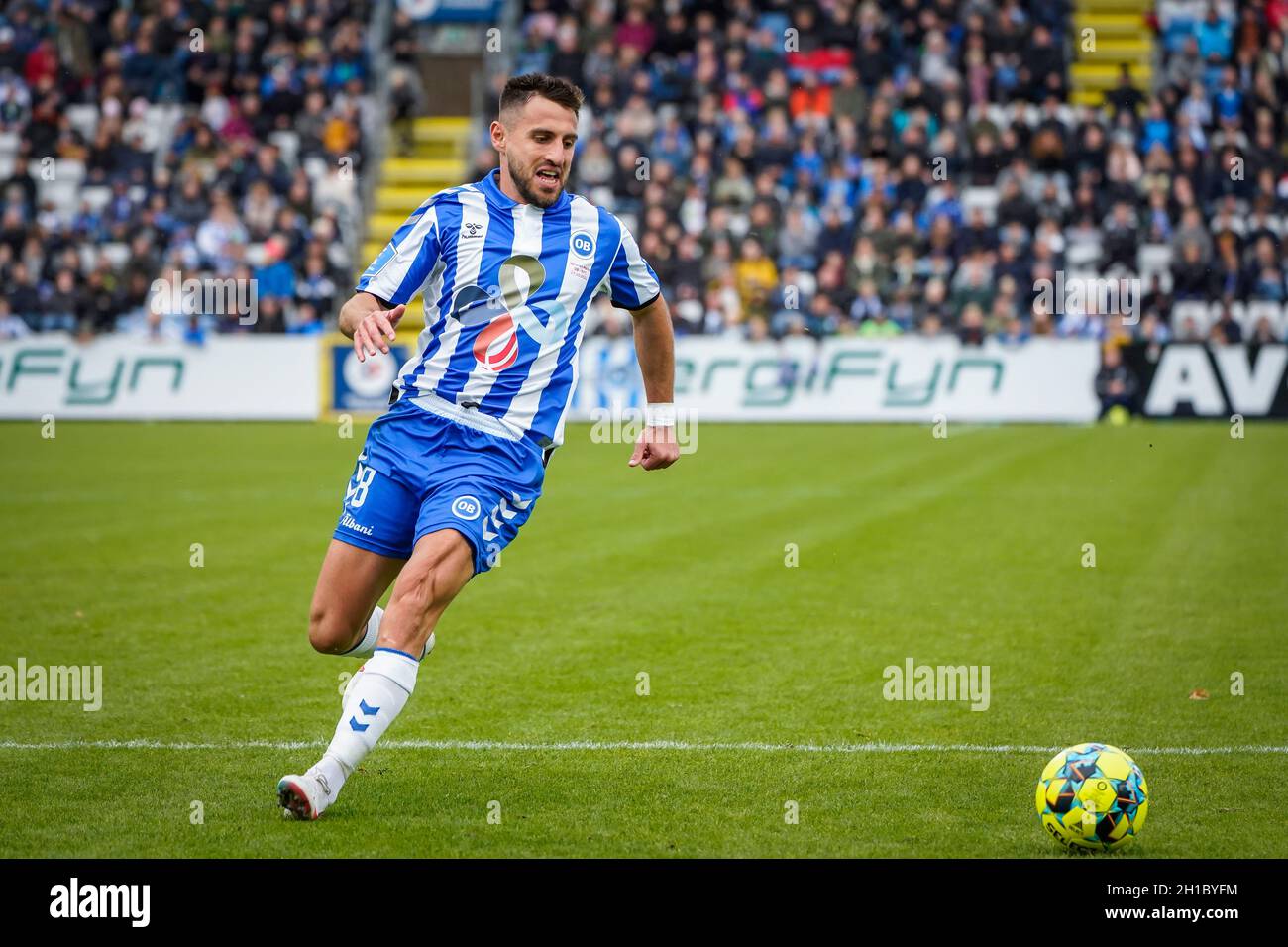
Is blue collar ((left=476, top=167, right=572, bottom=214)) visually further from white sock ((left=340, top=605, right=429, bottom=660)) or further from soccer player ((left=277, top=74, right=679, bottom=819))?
white sock ((left=340, top=605, right=429, bottom=660))

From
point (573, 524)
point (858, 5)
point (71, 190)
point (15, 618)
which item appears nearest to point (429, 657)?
point (15, 618)

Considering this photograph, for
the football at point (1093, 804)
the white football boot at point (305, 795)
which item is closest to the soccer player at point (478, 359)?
the white football boot at point (305, 795)

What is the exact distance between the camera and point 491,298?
5.99m

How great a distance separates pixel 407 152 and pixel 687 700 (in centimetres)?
2606

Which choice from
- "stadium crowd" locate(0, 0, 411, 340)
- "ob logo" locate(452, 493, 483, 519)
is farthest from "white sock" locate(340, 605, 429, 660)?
"stadium crowd" locate(0, 0, 411, 340)

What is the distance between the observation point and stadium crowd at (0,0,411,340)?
26.9 m

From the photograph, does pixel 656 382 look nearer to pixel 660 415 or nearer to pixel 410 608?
pixel 660 415

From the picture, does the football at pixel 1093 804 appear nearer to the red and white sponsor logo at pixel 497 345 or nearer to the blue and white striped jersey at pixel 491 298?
the blue and white striped jersey at pixel 491 298

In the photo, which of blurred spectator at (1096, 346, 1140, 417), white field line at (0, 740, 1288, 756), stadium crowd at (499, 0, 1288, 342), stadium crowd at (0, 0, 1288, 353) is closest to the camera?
white field line at (0, 740, 1288, 756)

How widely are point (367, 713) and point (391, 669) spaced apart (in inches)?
6.4

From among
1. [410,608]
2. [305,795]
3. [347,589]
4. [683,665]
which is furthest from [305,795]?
[683,665]

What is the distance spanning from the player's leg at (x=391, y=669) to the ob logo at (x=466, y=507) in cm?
7

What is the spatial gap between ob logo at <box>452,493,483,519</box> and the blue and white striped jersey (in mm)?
331
